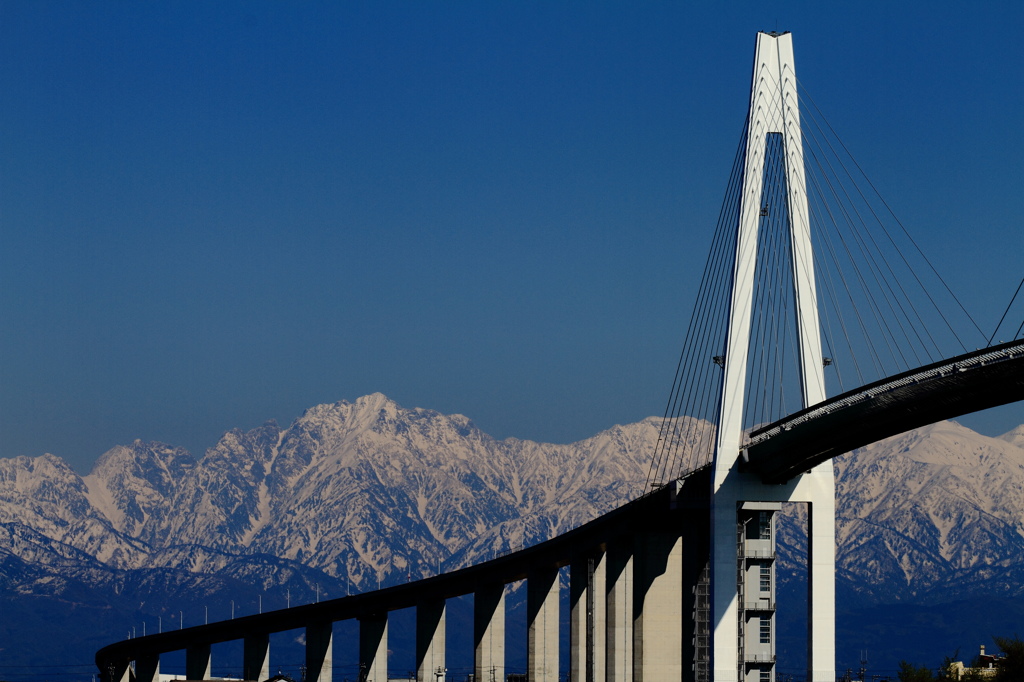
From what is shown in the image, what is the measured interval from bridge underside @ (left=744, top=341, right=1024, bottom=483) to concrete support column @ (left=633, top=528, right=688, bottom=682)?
25.9m

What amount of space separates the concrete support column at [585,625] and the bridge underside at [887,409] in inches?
1647

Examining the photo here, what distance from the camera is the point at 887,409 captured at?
72000mm

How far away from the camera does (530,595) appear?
449 feet

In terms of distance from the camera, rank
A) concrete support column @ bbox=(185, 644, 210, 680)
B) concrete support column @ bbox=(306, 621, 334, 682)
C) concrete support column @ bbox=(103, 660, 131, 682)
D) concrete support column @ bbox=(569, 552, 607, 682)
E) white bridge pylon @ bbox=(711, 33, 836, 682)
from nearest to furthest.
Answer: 1. white bridge pylon @ bbox=(711, 33, 836, 682)
2. concrete support column @ bbox=(569, 552, 607, 682)
3. concrete support column @ bbox=(306, 621, 334, 682)
4. concrete support column @ bbox=(185, 644, 210, 680)
5. concrete support column @ bbox=(103, 660, 131, 682)

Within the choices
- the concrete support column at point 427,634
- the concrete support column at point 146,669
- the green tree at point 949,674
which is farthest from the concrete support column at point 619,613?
the concrete support column at point 146,669

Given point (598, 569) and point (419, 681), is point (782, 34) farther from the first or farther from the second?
point (419, 681)

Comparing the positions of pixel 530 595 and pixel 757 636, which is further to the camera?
pixel 530 595

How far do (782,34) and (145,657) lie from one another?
330 ft

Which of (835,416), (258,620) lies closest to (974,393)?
(835,416)

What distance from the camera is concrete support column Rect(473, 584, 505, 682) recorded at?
14600 cm

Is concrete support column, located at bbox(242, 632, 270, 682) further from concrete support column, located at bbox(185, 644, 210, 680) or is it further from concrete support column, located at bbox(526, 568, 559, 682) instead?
concrete support column, located at bbox(526, 568, 559, 682)

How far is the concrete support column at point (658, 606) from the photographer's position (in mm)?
109375

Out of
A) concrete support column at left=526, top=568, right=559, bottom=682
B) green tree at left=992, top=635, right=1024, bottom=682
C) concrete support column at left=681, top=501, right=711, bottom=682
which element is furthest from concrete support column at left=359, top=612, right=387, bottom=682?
concrete support column at left=681, top=501, right=711, bottom=682

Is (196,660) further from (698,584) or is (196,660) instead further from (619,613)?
(698,584)
